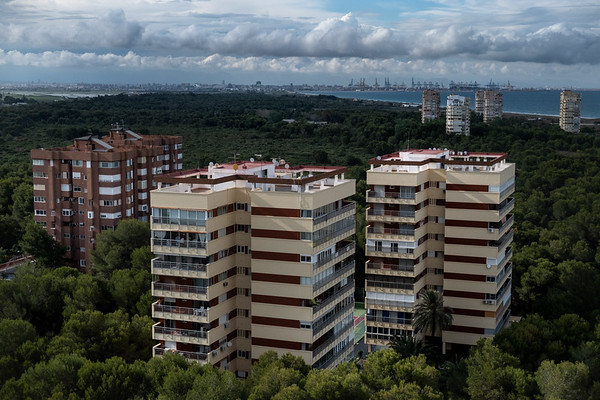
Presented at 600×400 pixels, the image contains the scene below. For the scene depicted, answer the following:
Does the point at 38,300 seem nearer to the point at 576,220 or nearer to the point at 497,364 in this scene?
the point at 497,364

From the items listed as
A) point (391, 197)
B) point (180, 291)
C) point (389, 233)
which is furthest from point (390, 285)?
point (180, 291)

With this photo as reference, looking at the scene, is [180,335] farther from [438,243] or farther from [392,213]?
[438,243]

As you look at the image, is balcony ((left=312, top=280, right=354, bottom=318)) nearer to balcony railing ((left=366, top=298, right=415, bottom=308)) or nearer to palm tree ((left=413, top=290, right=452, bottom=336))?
balcony railing ((left=366, top=298, right=415, bottom=308))

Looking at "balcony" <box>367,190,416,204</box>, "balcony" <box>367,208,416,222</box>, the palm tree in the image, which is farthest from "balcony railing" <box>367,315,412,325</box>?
"balcony" <box>367,190,416,204</box>

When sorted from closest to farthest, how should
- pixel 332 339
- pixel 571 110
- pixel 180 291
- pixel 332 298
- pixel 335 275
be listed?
pixel 180 291
pixel 332 298
pixel 335 275
pixel 332 339
pixel 571 110

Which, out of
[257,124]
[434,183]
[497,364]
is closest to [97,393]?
[497,364]

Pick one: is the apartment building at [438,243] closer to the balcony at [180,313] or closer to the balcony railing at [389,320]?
the balcony railing at [389,320]

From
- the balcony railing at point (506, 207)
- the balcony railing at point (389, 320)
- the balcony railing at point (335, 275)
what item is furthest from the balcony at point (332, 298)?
the balcony railing at point (506, 207)

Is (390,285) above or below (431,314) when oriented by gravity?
above

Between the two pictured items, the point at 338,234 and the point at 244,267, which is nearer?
the point at 244,267
